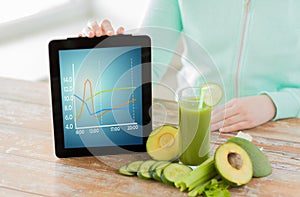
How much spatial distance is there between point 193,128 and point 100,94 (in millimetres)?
233

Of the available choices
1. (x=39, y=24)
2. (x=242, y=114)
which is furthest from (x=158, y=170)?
(x=39, y=24)

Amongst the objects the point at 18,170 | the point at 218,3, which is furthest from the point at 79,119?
the point at 218,3

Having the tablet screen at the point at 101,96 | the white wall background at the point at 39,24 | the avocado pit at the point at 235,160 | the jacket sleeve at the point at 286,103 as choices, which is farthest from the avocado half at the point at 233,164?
the white wall background at the point at 39,24

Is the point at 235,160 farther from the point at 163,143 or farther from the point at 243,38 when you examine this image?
the point at 243,38

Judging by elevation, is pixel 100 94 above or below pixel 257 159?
above

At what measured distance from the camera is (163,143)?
1.29 metres

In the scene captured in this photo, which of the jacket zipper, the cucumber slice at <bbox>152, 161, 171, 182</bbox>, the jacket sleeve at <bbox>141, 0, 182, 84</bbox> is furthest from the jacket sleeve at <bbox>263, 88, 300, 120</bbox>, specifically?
the cucumber slice at <bbox>152, 161, 171, 182</bbox>

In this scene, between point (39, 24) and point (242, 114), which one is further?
point (39, 24)

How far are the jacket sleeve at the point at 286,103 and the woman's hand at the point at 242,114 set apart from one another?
0.05 ft

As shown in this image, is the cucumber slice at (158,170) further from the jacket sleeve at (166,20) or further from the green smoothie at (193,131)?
the jacket sleeve at (166,20)

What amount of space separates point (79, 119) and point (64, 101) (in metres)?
0.06

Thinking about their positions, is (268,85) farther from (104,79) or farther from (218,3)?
(104,79)

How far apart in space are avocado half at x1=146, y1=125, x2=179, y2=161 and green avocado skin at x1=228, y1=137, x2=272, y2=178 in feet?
0.47

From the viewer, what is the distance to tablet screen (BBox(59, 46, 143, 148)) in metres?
1.26
